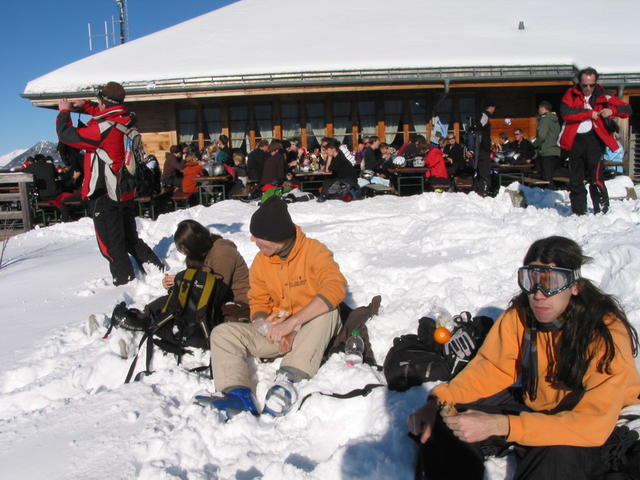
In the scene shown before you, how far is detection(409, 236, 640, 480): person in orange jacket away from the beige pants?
1.11m

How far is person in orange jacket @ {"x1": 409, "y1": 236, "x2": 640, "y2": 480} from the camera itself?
2092 millimetres

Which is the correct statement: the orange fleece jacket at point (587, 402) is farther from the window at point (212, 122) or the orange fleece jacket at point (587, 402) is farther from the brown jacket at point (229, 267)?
the window at point (212, 122)

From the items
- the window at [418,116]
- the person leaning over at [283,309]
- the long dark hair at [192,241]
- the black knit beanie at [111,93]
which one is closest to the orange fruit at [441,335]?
the person leaning over at [283,309]

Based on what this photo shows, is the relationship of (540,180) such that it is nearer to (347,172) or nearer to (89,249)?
(347,172)

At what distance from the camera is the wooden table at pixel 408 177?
11.0 m

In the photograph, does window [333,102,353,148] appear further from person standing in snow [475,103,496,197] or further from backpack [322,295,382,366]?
backpack [322,295,382,366]

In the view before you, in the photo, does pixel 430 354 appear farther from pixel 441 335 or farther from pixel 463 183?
pixel 463 183

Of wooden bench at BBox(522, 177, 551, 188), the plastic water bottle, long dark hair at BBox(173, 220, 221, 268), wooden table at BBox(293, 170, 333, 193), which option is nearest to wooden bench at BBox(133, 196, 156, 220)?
wooden table at BBox(293, 170, 333, 193)

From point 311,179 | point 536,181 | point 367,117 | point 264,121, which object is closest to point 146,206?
point 311,179

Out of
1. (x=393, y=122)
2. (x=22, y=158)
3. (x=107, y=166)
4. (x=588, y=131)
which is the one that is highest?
(x=393, y=122)

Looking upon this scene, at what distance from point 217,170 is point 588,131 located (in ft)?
22.6

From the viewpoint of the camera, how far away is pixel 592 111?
21.2 feet

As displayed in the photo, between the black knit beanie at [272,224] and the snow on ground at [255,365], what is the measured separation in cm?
91

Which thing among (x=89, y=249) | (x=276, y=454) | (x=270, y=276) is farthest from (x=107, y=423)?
(x=89, y=249)
